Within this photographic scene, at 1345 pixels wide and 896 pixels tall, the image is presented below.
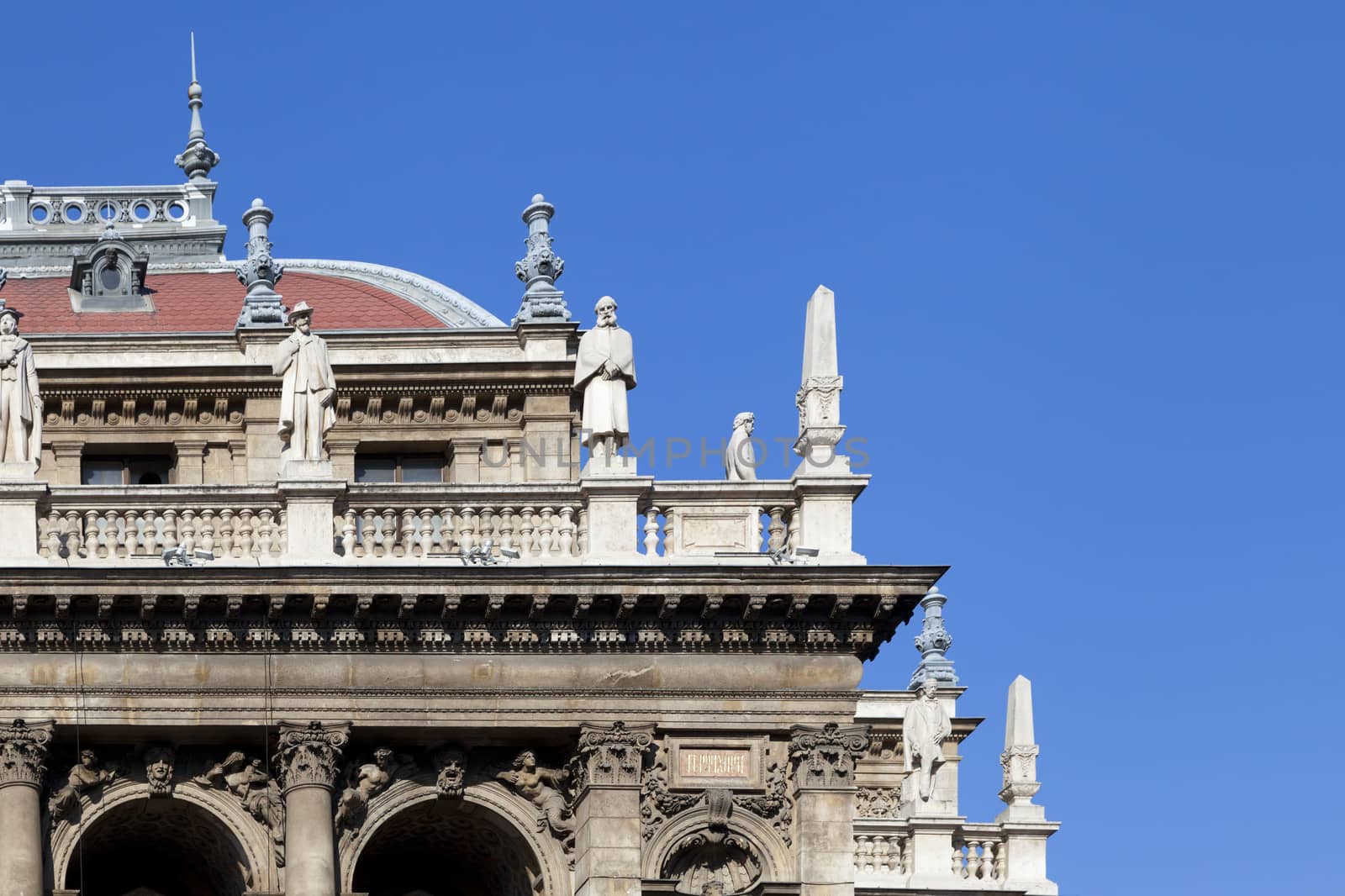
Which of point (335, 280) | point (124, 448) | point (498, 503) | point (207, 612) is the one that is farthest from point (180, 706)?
point (335, 280)

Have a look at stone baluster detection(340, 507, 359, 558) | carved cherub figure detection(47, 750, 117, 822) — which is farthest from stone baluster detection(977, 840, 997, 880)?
carved cherub figure detection(47, 750, 117, 822)

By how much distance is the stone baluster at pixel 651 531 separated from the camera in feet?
181

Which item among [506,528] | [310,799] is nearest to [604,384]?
[506,528]

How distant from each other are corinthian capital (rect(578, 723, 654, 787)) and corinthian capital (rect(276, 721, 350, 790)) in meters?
3.44

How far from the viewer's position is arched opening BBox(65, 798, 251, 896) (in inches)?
2164

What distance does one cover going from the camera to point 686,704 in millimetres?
54906

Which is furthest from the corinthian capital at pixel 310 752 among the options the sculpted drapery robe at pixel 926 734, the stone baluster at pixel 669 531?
the sculpted drapery robe at pixel 926 734

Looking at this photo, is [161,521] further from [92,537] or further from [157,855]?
[157,855]

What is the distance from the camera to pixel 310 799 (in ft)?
178

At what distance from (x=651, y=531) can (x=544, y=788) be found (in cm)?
404

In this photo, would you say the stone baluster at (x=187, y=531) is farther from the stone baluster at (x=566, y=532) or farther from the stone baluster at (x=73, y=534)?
the stone baluster at (x=566, y=532)

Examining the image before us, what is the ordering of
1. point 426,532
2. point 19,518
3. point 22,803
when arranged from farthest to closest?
point 426,532
point 19,518
point 22,803

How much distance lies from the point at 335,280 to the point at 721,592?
16447mm

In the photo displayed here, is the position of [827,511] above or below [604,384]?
below
